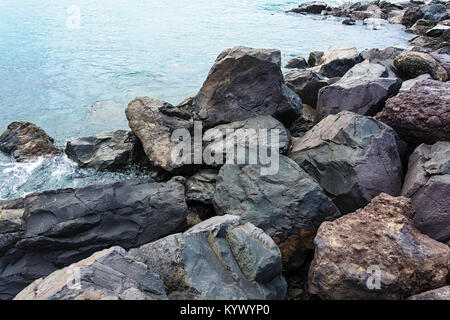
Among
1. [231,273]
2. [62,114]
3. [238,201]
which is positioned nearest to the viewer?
[231,273]

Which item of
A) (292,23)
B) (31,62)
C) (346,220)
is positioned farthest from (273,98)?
(292,23)

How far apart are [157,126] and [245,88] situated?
1.51m

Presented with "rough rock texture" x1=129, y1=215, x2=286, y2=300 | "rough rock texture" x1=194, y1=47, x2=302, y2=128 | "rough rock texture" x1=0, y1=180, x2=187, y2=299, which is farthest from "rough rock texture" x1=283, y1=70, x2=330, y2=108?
"rough rock texture" x1=129, y1=215, x2=286, y2=300

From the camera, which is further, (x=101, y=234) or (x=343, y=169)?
(x=343, y=169)

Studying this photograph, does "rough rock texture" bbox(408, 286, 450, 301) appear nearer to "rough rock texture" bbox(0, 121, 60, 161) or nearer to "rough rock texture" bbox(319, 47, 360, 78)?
"rough rock texture" bbox(0, 121, 60, 161)

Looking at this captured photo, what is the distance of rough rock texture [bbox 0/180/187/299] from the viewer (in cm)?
362

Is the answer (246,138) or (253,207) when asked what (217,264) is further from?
(246,138)

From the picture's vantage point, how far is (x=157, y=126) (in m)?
5.80

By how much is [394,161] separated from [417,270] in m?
1.72

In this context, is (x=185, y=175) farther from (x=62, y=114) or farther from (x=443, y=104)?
(x=62, y=114)

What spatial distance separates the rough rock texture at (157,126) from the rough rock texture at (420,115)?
2.92 metres

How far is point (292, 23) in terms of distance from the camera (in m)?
21.5

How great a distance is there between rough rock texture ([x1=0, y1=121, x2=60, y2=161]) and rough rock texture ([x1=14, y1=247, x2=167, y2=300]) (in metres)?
4.59

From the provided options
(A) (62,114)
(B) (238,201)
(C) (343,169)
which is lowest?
(A) (62,114)
